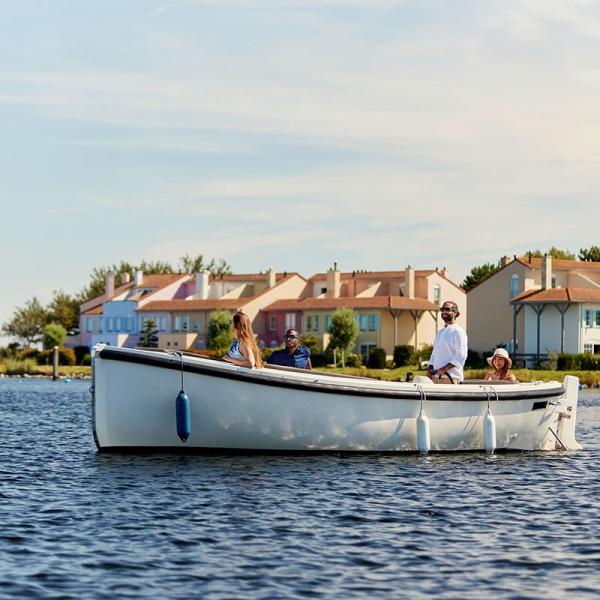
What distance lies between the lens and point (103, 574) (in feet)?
39.1

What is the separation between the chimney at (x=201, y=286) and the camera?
107 meters

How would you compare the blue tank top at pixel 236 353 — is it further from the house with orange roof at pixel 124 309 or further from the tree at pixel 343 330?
the house with orange roof at pixel 124 309

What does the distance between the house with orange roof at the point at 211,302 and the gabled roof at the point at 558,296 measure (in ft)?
73.4

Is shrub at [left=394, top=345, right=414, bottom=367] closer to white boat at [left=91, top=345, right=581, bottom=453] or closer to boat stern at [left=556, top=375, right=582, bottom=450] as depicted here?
boat stern at [left=556, top=375, right=582, bottom=450]

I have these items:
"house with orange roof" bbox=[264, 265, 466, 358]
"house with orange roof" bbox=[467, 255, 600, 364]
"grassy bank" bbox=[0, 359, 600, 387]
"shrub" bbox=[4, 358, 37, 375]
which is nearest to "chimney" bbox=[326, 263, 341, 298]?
"house with orange roof" bbox=[264, 265, 466, 358]

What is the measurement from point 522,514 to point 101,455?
8.21 m

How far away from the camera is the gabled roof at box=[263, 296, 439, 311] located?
3654 inches

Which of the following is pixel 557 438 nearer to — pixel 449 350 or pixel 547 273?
pixel 449 350

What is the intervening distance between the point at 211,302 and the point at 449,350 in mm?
83294

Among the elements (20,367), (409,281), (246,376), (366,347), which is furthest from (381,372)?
(246,376)

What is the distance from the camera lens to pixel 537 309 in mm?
84500

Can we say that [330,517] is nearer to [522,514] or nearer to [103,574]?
[522,514]

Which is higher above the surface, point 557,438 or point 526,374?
point 526,374

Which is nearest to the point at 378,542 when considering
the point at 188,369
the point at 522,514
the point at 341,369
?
the point at 522,514
